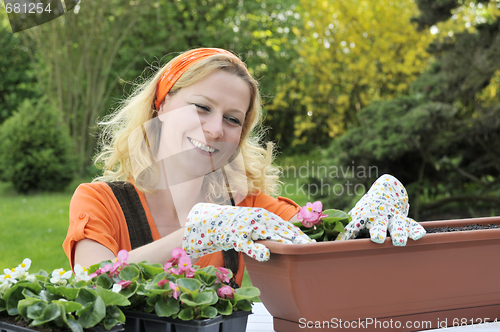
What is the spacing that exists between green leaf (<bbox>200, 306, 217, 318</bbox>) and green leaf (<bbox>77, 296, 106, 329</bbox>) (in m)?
0.14

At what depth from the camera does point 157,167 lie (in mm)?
1478

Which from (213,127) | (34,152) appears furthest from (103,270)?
(34,152)

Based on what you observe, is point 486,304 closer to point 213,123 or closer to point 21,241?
point 213,123

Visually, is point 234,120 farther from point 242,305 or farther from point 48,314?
point 48,314

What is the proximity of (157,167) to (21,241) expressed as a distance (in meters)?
3.63

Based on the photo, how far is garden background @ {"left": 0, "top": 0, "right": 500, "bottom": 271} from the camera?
3.73 meters

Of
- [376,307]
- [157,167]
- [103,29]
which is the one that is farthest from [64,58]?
[376,307]

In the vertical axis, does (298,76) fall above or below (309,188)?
above

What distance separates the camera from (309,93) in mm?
7664

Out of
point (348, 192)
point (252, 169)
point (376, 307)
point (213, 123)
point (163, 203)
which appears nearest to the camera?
point (376, 307)

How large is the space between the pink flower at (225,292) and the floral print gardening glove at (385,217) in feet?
0.85

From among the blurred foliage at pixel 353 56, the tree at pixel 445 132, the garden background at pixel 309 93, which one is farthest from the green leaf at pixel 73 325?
the blurred foliage at pixel 353 56

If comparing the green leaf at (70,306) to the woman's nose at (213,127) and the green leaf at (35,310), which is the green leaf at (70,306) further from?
the woman's nose at (213,127)

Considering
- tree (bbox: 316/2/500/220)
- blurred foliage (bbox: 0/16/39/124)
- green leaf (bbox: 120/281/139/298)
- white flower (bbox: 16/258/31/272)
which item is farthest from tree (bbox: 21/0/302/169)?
green leaf (bbox: 120/281/139/298)
